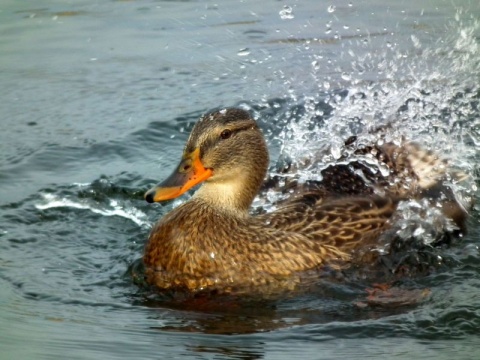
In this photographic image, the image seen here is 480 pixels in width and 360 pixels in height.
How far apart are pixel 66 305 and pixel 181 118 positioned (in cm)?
370

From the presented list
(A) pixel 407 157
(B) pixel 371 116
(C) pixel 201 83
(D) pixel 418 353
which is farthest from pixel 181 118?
(D) pixel 418 353

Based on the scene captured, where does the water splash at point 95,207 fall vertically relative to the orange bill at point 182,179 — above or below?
below

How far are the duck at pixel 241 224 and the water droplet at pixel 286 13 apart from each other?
4808 millimetres

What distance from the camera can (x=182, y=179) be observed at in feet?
22.1

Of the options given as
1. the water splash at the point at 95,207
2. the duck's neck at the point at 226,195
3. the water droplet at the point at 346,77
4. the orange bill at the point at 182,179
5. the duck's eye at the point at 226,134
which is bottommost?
the water splash at the point at 95,207

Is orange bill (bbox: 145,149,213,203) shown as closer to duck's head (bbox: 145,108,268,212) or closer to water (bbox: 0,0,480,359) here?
duck's head (bbox: 145,108,268,212)

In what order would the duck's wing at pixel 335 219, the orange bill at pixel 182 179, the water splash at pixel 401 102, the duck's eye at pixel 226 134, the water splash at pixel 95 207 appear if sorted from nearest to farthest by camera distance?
the orange bill at pixel 182 179 → the duck's eye at pixel 226 134 → the duck's wing at pixel 335 219 → the water splash at pixel 95 207 → the water splash at pixel 401 102

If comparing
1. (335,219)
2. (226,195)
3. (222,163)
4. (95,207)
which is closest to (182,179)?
(222,163)

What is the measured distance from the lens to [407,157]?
7.95 meters

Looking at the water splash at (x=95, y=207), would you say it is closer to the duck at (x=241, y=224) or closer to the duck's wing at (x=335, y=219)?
the duck at (x=241, y=224)

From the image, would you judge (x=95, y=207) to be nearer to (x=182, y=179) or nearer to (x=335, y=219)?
(x=182, y=179)

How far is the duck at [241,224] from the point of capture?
266 inches

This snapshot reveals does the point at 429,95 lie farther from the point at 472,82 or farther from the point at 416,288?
the point at 416,288

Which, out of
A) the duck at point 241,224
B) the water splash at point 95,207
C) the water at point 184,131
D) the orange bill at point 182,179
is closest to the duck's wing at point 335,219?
the duck at point 241,224
